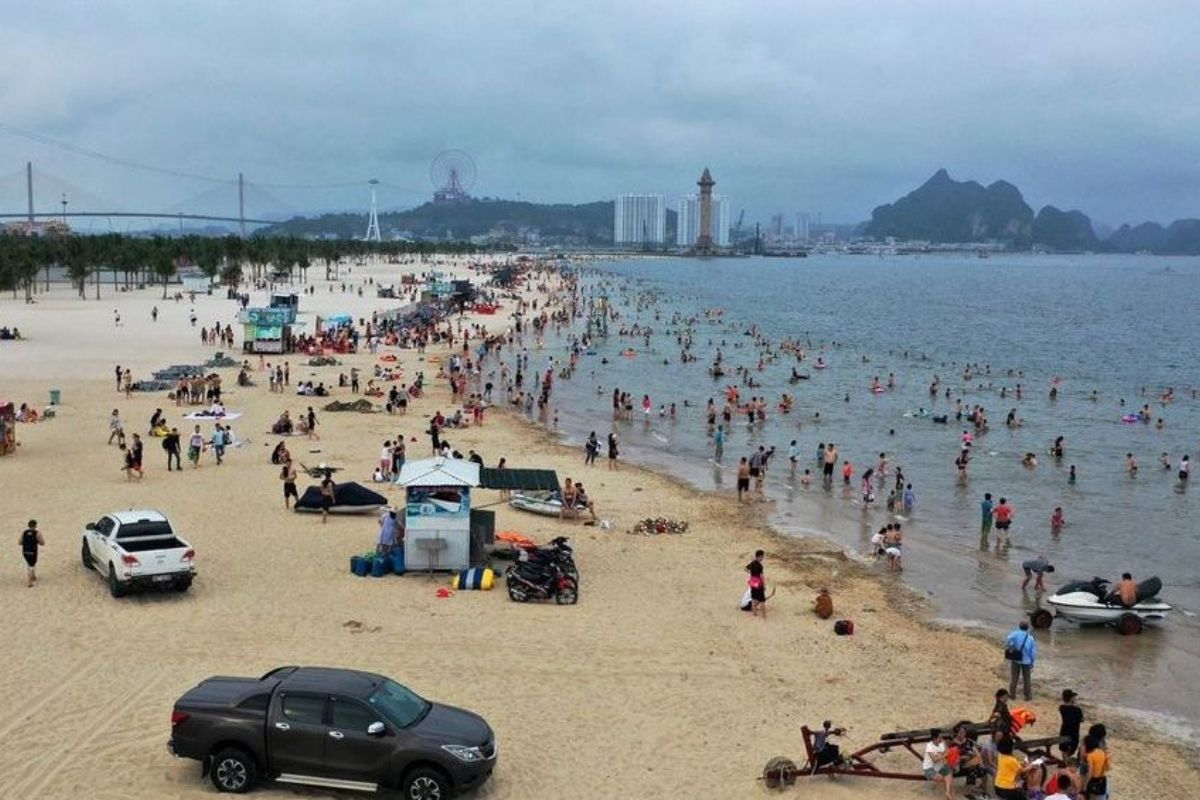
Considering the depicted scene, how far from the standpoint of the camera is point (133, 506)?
2156 cm

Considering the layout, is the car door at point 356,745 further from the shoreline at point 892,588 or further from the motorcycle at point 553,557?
the shoreline at point 892,588

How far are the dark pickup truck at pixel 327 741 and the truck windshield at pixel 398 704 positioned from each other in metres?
0.01

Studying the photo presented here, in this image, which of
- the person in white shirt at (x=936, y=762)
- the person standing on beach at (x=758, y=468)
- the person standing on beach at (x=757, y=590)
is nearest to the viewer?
the person in white shirt at (x=936, y=762)

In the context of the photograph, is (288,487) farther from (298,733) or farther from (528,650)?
(298,733)

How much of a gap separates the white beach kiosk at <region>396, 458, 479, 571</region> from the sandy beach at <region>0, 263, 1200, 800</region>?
0.46 metres

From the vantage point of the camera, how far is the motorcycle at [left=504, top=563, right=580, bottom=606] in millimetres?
16672

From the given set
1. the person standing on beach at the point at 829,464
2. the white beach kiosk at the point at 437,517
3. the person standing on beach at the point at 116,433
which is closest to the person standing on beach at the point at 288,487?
the white beach kiosk at the point at 437,517

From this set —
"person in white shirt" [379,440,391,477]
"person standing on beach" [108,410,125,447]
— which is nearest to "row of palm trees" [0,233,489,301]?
"person standing on beach" [108,410,125,447]

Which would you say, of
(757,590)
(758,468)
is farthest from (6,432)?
(757,590)

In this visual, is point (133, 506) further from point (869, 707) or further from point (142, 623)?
point (869, 707)

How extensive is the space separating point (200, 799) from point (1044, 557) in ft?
61.8

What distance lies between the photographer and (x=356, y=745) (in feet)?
32.3

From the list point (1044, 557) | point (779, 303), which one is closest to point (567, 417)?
point (1044, 557)

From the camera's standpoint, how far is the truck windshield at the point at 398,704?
10023 millimetres
